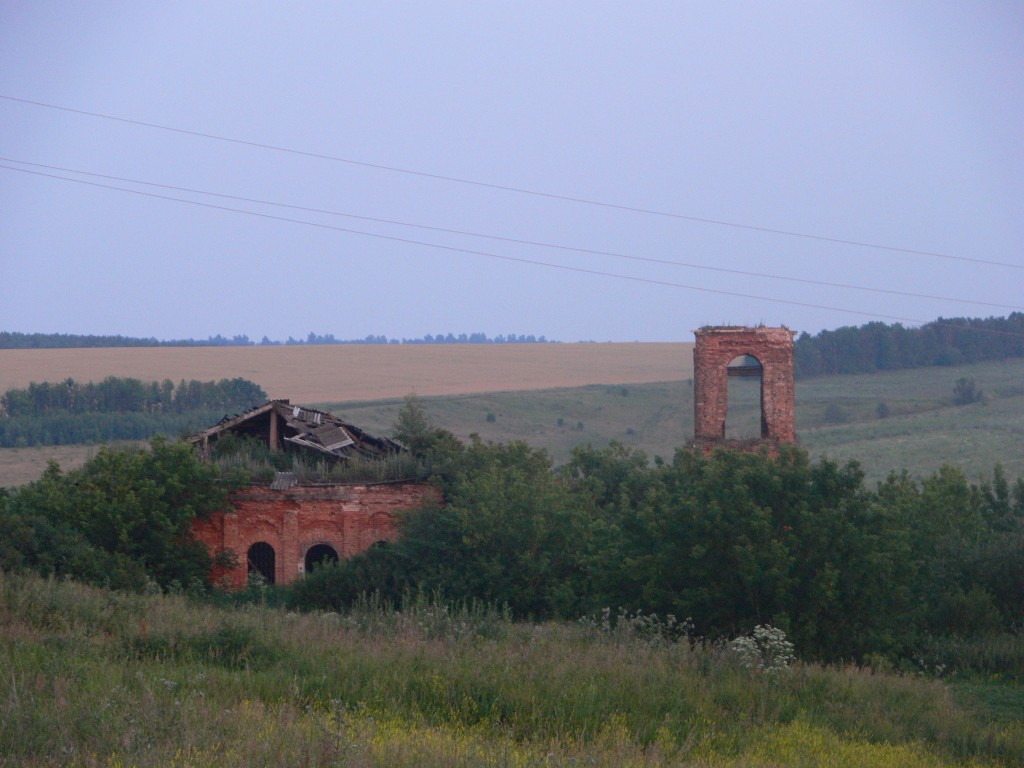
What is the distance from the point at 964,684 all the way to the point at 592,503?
452 inches

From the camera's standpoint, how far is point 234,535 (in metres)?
25.1

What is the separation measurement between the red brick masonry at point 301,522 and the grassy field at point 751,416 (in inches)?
1256

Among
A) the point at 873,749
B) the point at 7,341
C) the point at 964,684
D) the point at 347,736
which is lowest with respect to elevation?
the point at 964,684


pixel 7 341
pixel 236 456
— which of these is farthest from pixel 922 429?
pixel 7 341

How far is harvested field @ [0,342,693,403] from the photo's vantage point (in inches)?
3418

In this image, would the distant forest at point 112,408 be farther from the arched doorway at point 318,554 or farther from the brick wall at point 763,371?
the brick wall at point 763,371

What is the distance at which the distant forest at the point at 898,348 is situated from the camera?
91.8 metres

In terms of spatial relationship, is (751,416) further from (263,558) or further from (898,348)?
(263,558)

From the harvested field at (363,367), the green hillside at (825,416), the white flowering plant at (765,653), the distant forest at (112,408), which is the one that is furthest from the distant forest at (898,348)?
the white flowering plant at (765,653)

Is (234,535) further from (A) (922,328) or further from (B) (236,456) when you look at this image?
(A) (922,328)

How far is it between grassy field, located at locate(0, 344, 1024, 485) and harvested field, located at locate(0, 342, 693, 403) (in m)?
1.40

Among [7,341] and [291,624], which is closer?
[291,624]

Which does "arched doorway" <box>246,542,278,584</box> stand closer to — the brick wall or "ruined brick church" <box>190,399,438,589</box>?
"ruined brick church" <box>190,399,438,589</box>

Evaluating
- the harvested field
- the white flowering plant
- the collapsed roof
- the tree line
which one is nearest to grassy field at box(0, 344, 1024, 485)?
the harvested field
